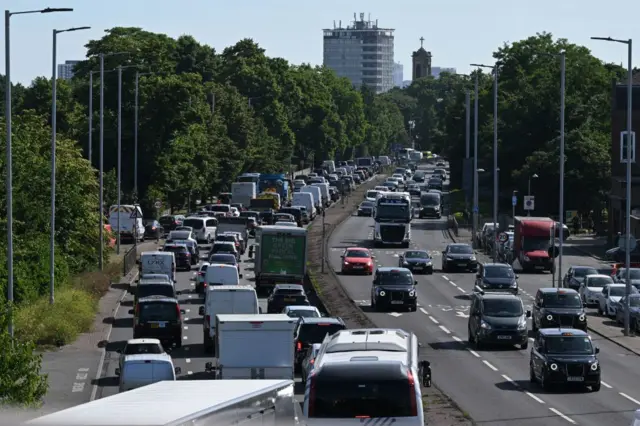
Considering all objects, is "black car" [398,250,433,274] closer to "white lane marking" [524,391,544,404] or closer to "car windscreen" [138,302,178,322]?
"car windscreen" [138,302,178,322]

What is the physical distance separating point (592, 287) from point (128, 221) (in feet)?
114

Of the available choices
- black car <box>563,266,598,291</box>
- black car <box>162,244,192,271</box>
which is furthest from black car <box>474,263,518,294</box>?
black car <box>162,244,192,271</box>

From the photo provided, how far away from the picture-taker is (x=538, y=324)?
4797 cm

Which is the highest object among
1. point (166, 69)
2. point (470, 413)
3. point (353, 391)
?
point (166, 69)

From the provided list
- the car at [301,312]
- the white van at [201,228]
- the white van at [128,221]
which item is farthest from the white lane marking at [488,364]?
the white van at [201,228]

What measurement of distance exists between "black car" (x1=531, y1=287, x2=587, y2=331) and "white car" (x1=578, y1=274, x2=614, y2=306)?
10.4 m

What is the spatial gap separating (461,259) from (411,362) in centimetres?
5238

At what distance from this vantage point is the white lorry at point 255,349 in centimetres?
3300

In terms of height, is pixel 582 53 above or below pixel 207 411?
above

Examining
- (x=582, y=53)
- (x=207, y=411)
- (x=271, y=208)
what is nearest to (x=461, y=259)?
(x=271, y=208)

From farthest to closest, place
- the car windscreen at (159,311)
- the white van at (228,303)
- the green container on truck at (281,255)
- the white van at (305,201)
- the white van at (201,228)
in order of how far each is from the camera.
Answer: the white van at (305,201)
the white van at (201,228)
the green container on truck at (281,255)
the car windscreen at (159,311)
the white van at (228,303)

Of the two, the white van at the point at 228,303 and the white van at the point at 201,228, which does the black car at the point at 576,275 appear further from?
the white van at the point at 201,228

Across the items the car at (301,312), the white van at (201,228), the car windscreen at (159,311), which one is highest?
the white van at (201,228)

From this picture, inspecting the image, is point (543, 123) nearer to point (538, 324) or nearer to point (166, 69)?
point (166, 69)
